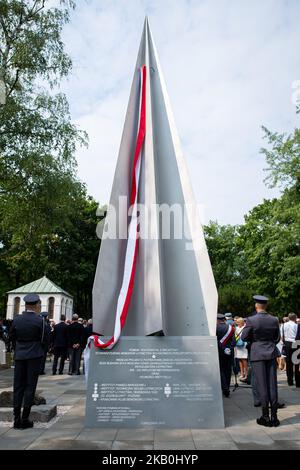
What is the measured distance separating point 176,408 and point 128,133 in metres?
5.23

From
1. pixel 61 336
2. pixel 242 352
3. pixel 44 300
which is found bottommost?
pixel 242 352

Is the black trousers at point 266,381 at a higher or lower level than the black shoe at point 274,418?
higher

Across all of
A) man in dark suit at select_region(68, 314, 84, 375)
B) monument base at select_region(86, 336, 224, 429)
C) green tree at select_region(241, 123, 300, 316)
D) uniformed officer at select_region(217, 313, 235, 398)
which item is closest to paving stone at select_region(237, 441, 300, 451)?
monument base at select_region(86, 336, 224, 429)

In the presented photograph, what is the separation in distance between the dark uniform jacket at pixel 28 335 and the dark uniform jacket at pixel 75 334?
845 cm

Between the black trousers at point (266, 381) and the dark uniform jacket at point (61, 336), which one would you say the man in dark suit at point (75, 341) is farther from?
the black trousers at point (266, 381)

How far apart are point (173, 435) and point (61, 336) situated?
10117mm

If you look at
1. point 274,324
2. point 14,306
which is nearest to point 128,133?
point 274,324

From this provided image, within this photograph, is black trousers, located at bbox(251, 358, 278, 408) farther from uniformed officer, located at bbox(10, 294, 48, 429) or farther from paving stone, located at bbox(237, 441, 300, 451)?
uniformed officer, located at bbox(10, 294, 48, 429)

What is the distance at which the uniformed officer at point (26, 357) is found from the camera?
711cm

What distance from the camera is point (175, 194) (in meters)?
8.67

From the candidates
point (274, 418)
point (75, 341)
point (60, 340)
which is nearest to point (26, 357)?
point (274, 418)

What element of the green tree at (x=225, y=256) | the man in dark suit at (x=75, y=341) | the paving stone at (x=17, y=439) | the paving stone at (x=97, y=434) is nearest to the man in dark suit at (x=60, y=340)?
the man in dark suit at (x=75, y=341)

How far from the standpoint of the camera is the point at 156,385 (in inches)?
284

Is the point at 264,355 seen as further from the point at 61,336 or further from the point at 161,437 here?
the point at 61,336
